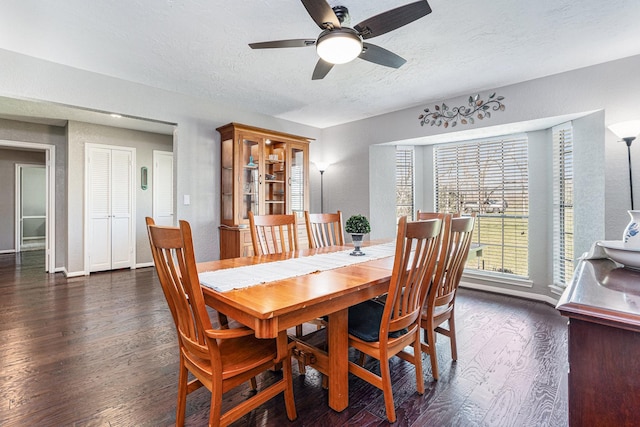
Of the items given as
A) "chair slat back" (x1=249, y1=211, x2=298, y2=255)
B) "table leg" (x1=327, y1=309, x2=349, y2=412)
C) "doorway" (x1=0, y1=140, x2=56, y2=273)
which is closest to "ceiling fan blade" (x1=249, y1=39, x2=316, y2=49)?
"chair slat back" (x1=249, y1=211, x2=298, y2=255)

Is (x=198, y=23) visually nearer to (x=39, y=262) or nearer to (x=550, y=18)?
(x=550, y=18)

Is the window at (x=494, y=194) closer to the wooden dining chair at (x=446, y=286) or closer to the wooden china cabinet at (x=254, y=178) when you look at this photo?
the wooden dining chair at (x=446, y=286)

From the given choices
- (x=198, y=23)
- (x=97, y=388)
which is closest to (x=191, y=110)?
(x=198, y=23)

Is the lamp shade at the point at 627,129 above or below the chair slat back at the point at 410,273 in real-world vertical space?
above

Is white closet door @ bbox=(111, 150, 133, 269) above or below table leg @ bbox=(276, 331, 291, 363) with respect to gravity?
above

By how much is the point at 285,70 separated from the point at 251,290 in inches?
91.8

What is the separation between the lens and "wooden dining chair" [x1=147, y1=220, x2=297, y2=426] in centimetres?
122

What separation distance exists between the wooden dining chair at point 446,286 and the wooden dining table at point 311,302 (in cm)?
35

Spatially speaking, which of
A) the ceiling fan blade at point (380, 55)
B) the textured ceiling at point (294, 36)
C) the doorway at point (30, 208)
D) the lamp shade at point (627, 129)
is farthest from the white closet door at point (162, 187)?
the lamp shade at point (627, 129)

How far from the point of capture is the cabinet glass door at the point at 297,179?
436 cm

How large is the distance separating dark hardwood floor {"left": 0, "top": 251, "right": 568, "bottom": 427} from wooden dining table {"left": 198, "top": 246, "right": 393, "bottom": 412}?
291 mm

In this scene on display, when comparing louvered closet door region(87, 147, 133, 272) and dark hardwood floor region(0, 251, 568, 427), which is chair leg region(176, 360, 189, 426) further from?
louvered closet door region(87, 147, 133, 272)

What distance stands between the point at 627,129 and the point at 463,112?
1503 millimetres

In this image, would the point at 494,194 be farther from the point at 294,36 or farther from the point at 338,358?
the point at 338,358
